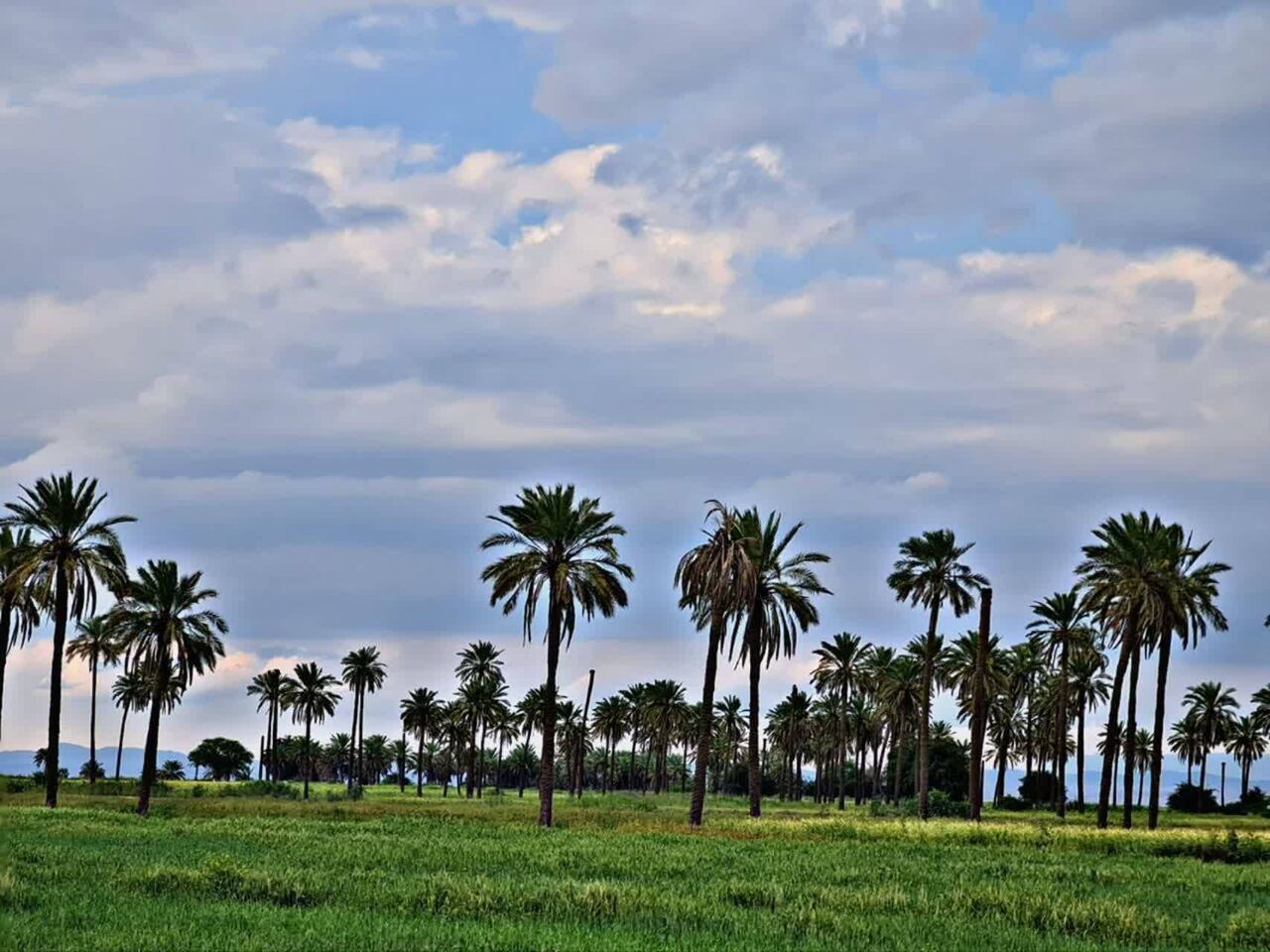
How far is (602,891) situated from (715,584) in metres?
36.8

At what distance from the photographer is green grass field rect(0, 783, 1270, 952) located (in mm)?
23797

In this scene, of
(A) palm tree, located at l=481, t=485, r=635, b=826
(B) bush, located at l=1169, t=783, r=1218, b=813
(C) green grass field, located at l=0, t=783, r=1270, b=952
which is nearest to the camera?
(C) green grass field, located at l=0, t=783, r=1270, b=952

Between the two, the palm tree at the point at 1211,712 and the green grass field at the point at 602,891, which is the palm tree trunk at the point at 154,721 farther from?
the palm tree at the point at 1211,712

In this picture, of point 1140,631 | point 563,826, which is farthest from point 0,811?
point 1140,631

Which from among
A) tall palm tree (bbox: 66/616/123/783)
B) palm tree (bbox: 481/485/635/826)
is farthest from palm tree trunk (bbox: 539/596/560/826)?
tall palm tree (bbox: 66/616/123/783)

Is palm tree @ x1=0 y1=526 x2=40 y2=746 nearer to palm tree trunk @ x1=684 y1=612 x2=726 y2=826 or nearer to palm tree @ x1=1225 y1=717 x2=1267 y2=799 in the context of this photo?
palm tree trunk @ x1=684 y1=612 x2=726 y2=826

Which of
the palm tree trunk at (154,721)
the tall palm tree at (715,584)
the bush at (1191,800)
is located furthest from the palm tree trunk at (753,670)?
the bush at (1191,800)

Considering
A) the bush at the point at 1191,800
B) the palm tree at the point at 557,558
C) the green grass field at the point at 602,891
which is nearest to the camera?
the green grass field at the point at 602,891

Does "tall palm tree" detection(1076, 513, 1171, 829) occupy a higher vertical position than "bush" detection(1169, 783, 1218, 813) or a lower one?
higher

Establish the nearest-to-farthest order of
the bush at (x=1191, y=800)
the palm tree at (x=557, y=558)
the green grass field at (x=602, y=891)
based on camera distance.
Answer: the green grass field at (x=602, y=891)
the palm tree at (x=557, y=558)
the bush at (x=1191, y=800)

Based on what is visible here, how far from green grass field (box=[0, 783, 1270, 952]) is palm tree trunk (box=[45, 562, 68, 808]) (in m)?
18.0

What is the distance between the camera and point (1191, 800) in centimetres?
11688

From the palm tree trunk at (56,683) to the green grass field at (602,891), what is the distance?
17987 mm

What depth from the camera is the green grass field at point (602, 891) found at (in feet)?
78.1
